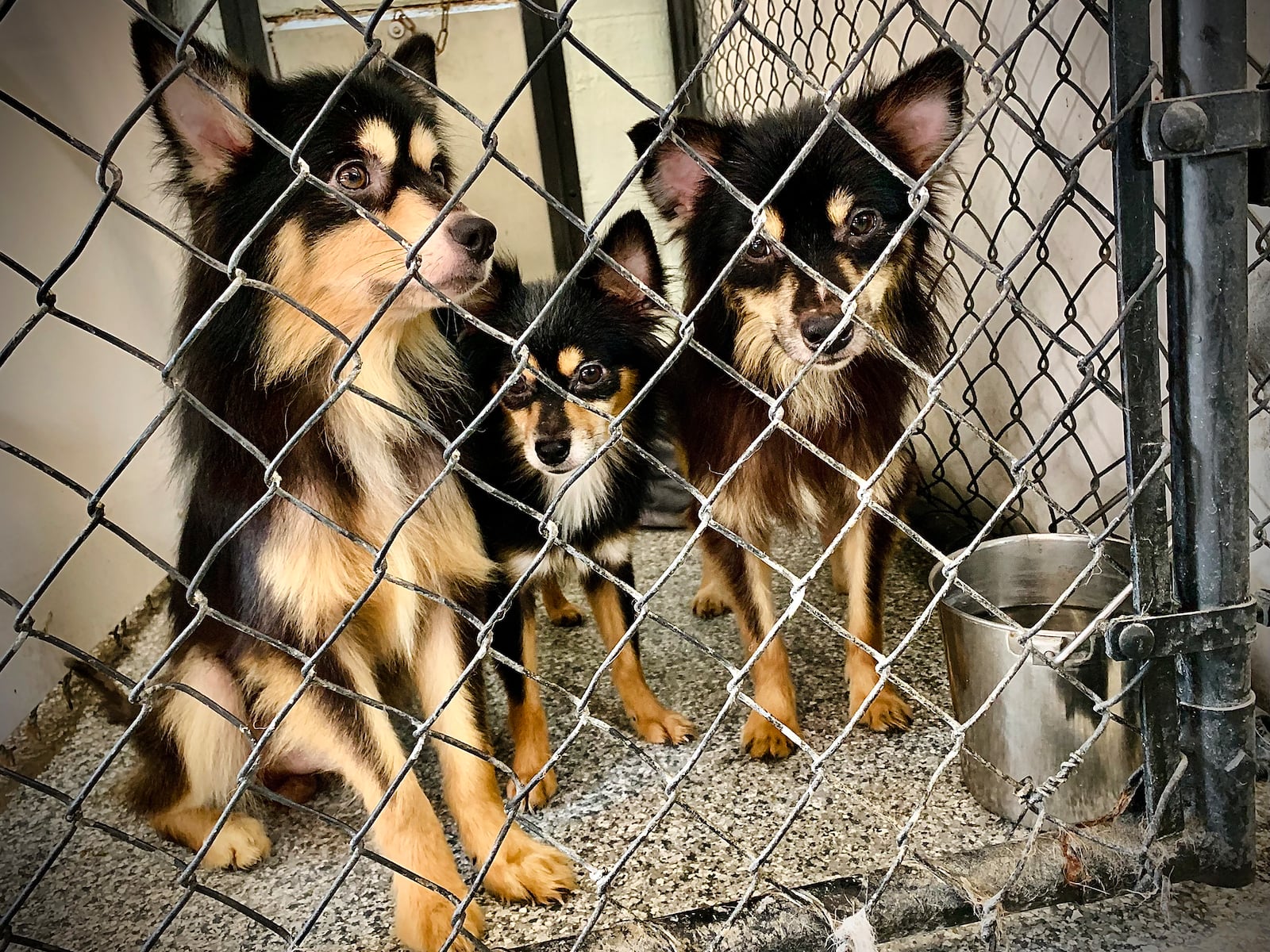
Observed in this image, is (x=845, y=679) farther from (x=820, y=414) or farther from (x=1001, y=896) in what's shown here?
(x=1001, y=896)

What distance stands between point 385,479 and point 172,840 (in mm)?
1114

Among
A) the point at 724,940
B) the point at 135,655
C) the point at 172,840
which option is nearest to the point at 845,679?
the point at 724,940

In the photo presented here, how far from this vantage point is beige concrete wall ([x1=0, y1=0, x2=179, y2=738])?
2564 millimetres

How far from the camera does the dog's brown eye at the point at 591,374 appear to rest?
226cm

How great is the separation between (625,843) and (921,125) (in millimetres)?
1799

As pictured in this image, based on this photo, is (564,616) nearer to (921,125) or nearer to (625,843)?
(625,843)

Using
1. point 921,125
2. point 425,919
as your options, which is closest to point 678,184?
point 921,125

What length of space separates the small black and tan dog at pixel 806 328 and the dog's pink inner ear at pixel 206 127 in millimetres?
897

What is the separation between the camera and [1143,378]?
142cm

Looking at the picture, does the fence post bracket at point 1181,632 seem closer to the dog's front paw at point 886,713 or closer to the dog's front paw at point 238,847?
the dog's front paw at point 886,713

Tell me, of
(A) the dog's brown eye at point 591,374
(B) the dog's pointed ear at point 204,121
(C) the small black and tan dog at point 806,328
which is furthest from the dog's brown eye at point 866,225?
(B) the dog's pointed ear at point 204,121

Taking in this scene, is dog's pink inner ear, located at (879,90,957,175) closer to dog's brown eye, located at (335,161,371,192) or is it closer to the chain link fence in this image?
the chain link fence

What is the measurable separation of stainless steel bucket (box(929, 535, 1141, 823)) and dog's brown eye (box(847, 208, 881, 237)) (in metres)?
0.80

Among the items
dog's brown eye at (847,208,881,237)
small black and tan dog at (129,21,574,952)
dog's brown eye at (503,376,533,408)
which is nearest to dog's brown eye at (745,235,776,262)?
dog's brown eye at (847,208,881,237)
